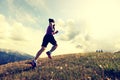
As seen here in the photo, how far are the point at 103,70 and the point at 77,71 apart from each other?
154 cm

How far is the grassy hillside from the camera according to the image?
14453 millimetres

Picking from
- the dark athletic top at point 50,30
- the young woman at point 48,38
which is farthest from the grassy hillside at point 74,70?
the dark athletic top at point 50,30

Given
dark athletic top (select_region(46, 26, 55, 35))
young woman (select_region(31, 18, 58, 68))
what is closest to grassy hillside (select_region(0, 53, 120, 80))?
young woman (select_region(31, 18, 58, 68))

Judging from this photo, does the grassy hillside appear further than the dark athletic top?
No

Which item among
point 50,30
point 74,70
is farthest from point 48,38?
point 74,70

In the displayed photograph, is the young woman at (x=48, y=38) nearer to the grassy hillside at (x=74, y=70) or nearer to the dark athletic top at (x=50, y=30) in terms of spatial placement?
the dark athletic top at (x=50, y=30)

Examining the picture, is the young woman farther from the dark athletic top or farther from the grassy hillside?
the grassy hillside

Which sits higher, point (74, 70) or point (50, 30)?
point (50, 30)

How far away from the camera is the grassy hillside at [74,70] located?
1445 centimetres

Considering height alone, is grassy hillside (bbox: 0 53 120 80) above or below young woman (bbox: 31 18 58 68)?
below

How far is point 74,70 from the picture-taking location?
15641 millimetres

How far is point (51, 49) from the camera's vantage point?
60.2 feet

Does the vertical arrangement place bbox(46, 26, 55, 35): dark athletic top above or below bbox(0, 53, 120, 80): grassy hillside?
above

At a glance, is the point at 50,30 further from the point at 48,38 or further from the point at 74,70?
the point at 74,70
